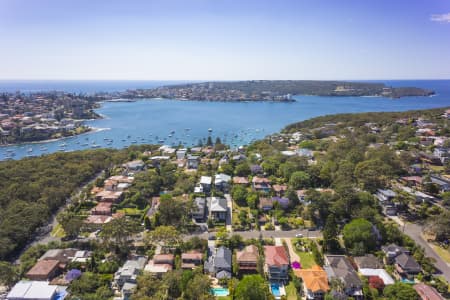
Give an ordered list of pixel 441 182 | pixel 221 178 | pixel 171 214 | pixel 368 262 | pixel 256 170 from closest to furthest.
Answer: pixel 368 262
pixel 171 214
pixel 441 182
pixel 221 178
pixel 256 170

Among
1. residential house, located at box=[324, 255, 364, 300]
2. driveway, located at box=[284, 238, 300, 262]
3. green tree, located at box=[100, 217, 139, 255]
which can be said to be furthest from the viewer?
green tree, located at box=[100, 217, 139, 255]

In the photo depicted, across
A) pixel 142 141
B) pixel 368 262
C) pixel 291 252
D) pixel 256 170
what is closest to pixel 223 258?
pixel 291 252

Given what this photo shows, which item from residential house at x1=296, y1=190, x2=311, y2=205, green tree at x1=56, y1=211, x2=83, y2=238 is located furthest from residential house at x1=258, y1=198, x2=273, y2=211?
green tree at x1=56, y1=211, x2=83, y2=238

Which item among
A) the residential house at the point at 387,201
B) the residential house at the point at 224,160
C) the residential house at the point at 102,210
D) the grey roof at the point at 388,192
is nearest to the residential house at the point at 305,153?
the residential house at the point at 224,160

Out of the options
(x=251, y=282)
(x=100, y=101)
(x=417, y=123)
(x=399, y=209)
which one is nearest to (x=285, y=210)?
(x=399, y=209)

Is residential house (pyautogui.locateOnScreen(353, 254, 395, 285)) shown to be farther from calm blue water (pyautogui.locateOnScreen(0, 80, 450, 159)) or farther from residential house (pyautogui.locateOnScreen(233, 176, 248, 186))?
calm blue water (pyautogui.locateOnScreen(0, 80, 450, 159))

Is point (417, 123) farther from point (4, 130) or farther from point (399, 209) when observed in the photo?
point (4, 130)

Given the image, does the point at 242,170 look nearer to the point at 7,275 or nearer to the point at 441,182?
the point at 441,182
